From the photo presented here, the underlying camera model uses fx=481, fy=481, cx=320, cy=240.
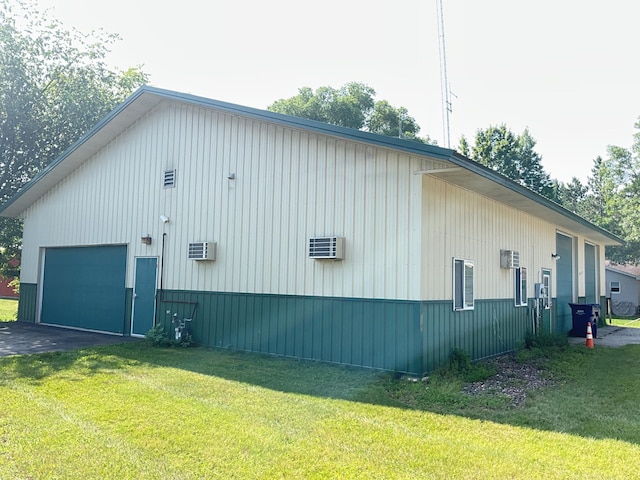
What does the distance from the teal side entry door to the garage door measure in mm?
479

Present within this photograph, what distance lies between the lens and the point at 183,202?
10.0m

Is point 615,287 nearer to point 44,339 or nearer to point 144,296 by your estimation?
point 144,296

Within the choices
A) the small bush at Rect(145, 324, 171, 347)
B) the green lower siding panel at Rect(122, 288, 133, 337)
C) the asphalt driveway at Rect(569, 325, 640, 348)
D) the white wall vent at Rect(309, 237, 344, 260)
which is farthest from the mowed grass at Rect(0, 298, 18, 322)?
the asphalt driveway at Rect(569, 325, 640, 348)

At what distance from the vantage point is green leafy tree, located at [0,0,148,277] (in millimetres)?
15938

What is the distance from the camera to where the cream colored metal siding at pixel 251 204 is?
7.21 meters

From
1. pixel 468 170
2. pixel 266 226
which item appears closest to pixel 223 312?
pixel 266 226

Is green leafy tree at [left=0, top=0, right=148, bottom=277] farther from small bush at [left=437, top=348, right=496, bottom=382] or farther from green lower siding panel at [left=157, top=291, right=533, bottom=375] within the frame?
small bush at [left=437, top=348, right=496, bottom=382]

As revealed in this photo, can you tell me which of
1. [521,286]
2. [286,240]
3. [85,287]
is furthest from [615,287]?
[85,287]

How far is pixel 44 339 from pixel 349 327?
677 cm

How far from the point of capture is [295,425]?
15.1ft

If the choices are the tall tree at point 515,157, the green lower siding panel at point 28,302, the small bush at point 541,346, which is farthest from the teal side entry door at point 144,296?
the tall tree at point 515,157

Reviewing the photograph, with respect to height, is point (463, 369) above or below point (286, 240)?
below

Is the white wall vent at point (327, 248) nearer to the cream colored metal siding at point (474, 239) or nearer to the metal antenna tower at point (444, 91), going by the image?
the cream colored metal siding at point (474, 239)

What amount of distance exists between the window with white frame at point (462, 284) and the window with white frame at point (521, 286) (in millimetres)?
2688
